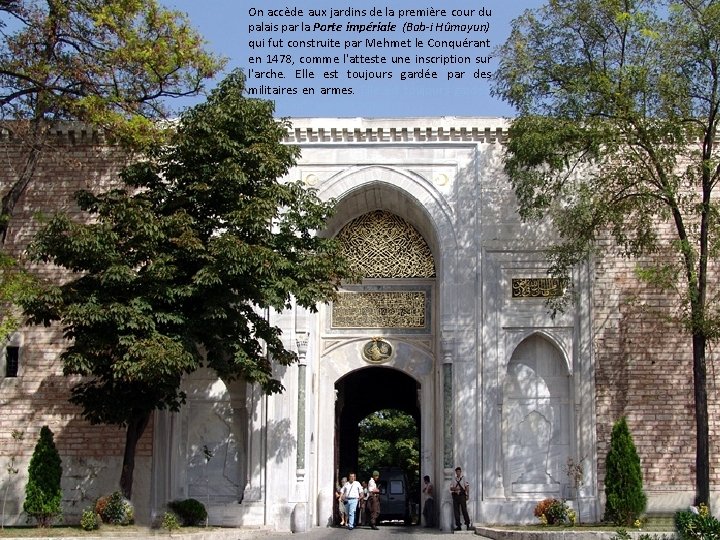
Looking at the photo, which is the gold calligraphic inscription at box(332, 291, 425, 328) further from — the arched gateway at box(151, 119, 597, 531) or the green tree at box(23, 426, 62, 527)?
the green tree at box(23, 426, 62, 527)

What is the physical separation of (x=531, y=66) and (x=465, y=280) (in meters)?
3.74

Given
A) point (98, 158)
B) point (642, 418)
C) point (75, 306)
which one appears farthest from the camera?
point (98, 158)

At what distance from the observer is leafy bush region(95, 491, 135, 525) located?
14.2 m

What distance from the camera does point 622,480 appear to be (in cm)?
1548

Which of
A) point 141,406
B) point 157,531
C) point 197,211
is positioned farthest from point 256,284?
point 157,531

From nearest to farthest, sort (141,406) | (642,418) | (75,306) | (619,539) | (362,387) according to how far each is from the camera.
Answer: (619,539)
(75,306)
(141,406)
(642,418)
(362,387)

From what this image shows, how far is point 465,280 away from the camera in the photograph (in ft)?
55.0

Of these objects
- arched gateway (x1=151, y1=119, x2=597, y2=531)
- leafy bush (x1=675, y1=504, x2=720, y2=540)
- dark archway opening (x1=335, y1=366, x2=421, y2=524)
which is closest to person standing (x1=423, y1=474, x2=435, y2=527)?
arched gateway (x1=151, y1=119, x2=597, y2=531)

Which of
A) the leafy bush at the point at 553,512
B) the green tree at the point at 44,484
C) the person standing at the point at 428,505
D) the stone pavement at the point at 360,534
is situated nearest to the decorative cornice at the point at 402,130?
the person standing at the point at 428,505

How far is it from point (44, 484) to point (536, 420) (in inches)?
300

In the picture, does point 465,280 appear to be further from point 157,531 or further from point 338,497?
point 157,531

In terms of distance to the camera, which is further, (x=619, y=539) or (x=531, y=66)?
(x=531, y=66)

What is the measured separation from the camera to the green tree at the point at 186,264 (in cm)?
1362

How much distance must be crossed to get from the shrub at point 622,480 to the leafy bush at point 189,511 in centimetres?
608
